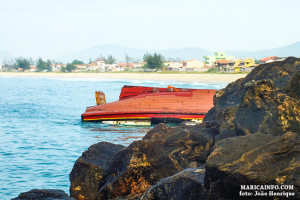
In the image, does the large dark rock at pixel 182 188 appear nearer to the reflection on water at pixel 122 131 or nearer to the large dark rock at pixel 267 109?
the large dark rock at pixel 267 109

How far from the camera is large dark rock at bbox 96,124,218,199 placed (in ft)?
22.0

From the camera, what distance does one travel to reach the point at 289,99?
6156 millimetres

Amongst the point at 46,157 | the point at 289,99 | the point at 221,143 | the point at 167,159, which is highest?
the point at 289,99

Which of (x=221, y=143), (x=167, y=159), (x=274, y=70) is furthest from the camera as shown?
(x=274, y=70)

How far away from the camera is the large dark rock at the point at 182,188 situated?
16.7 ft

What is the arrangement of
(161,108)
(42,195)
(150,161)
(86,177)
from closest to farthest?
(42,195) → (150,161) → (86,177) → (161,108)

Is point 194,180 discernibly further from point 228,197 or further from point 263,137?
point 263,137

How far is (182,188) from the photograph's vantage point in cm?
523

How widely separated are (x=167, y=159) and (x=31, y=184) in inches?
204

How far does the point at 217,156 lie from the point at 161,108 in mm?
17248

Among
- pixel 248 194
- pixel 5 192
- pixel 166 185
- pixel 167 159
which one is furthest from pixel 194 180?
pixel 5 192

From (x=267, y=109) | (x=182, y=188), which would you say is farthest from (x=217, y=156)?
(x=267, y=109)

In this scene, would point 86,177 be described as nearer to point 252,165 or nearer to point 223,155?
point 223,155

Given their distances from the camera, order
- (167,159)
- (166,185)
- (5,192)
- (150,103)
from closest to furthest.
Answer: (166,185)
(167,159)
(5,192)
(150,103)
